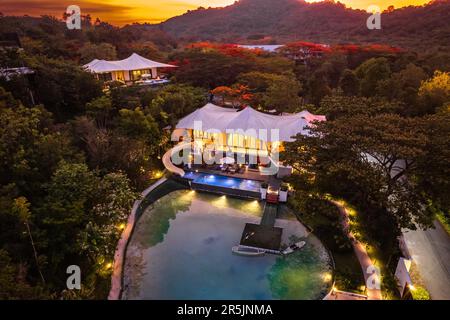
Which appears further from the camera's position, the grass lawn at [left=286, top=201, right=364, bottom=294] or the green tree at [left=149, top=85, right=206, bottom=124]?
the green tree at [left=149, top=85, right=206, bottom=124]

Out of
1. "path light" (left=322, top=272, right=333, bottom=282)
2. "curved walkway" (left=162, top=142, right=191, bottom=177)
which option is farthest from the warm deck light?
"path light" (left=322, top=272, right=333, bottom=282)

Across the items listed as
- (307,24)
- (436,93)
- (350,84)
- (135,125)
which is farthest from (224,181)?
(307,24)

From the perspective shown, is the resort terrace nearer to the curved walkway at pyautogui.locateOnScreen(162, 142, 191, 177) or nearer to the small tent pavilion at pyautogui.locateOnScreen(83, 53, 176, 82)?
the curved walkway at pyautogui.locateOnScreen(162, 142, 191, 177)

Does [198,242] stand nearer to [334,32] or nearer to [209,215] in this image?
[209,215]

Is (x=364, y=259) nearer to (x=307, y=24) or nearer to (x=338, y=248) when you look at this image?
(x=338, y=248)

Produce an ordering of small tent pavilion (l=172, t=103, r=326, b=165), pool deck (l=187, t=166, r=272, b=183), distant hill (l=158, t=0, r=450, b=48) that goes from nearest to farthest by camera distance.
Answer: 1. pool deck (l=187, t=166, r=272, b=183)
2. small tent pavilion (l=172, t=103, r=326, b=165)
3. distant hill (l=158, t=0, r=450, b=48)
